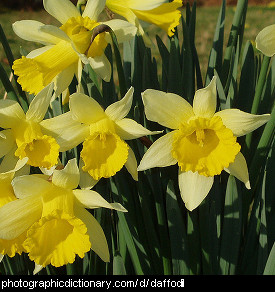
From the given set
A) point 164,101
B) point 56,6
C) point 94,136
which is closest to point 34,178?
point 94,136

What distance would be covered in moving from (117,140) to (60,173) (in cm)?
18

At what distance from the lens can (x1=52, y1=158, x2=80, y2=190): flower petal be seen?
4.01ft

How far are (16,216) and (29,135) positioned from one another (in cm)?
23

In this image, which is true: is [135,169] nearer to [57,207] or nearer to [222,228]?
[57,207]

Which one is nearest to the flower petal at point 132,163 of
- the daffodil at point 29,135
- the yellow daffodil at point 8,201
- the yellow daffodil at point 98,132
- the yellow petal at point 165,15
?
the yellow daffodil at point 98,132

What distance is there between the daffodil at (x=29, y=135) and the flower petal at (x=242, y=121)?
1.54ft

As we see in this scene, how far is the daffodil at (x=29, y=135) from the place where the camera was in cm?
127

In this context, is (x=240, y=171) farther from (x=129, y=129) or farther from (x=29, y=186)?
(x=29, y=186)

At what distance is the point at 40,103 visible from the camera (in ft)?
4.27

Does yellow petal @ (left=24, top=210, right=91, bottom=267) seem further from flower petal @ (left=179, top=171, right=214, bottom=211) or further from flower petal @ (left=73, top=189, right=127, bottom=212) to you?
flower petal @ (left=179, top=171, right=214, bottom=211)

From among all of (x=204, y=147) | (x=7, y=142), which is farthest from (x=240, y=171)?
(x=7, y=142)

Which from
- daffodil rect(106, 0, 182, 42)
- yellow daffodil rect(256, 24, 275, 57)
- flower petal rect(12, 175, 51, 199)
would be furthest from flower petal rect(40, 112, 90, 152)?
yellow daffodil rect(256, 24, 275, 57)

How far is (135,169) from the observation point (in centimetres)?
132

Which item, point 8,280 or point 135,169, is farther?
point 8,280
